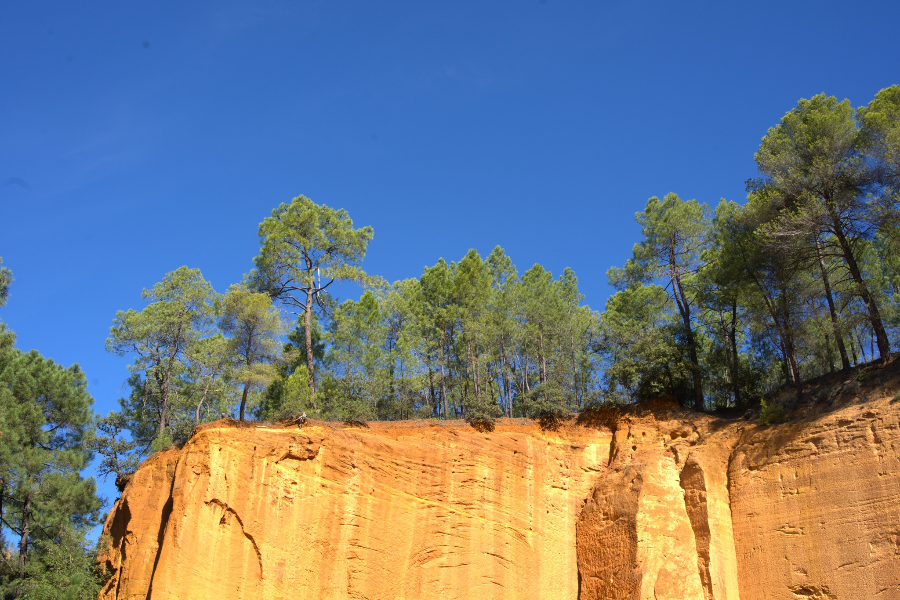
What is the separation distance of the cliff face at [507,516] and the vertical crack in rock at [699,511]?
0.05m

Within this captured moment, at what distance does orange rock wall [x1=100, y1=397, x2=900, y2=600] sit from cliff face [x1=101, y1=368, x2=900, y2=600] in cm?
4

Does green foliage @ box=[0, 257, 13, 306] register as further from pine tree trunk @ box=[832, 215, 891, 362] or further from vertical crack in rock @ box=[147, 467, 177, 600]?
pine tree trunk @ box=[832, 215, 891, 362]

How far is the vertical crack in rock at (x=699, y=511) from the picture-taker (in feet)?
68.0

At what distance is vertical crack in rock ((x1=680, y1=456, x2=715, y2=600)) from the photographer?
20734mm

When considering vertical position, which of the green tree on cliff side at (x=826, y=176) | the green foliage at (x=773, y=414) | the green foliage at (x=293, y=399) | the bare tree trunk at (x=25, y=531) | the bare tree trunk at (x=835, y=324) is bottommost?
the bare tree trunk at (x=25, y=531)

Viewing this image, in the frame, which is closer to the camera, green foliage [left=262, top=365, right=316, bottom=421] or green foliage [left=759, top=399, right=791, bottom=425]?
green foliage [left=759, top=399, right=791, bottom=425]

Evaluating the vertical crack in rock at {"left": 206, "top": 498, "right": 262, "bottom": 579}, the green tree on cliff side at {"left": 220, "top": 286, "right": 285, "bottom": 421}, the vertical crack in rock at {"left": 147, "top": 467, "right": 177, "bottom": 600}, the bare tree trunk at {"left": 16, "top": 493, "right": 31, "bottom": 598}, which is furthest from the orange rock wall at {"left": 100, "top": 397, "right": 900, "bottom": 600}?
the green tree on cliff side at {"left": 220, "top": 286, "right": 285, "bottom": 421}

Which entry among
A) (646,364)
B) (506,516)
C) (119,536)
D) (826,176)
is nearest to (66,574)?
(119,536)

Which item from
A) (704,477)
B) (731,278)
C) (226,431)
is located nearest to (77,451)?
(226,431)

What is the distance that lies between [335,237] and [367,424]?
11.0 meters

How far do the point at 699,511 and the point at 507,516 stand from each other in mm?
5869

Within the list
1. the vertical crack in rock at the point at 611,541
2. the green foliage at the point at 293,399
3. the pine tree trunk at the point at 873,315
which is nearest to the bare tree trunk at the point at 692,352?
the vertical crack in rock at the point at 611,541

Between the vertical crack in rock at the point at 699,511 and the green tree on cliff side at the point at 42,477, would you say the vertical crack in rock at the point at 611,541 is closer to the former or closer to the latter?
the vertical crack in rock at the point at 699,511

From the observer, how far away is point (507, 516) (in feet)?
74.7
